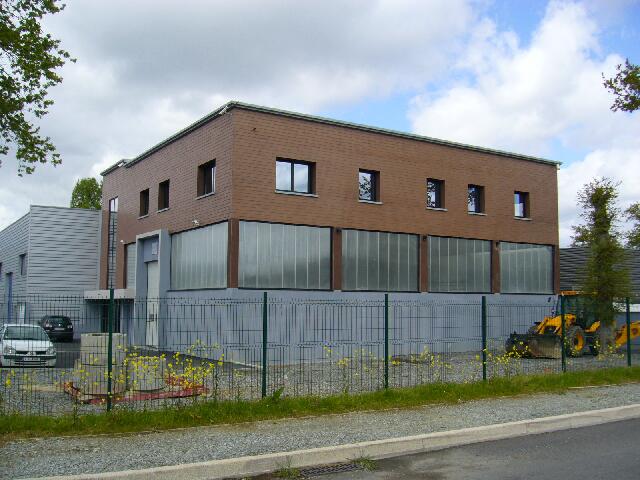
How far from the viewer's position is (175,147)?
82.4ft

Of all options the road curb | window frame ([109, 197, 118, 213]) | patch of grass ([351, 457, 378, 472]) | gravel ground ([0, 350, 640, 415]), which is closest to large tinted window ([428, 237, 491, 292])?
gravel ground ([0, 350, 640, 415])

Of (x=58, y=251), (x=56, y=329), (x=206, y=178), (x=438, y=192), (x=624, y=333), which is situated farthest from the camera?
(x=58, y=251)

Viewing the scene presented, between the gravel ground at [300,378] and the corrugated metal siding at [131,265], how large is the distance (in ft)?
49.5

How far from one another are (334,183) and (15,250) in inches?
883

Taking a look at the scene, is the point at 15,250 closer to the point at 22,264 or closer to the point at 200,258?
the point at 22,264

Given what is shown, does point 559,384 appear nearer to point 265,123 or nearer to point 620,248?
point 620,248

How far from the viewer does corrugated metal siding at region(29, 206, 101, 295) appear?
32.7 m

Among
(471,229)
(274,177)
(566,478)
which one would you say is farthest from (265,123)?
(566,478)

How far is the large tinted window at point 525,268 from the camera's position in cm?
2775

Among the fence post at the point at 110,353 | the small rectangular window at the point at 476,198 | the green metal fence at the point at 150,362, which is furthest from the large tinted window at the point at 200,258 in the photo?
the small rectangular window at the point at 476,198

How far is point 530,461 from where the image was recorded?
7.88 meters

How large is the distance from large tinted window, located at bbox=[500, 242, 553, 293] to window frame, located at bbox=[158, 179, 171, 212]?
14.5 m

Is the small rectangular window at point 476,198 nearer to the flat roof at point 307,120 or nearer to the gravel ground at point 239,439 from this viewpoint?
the flat roof at point 307,120

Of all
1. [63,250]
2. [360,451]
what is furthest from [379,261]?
[63,250]
